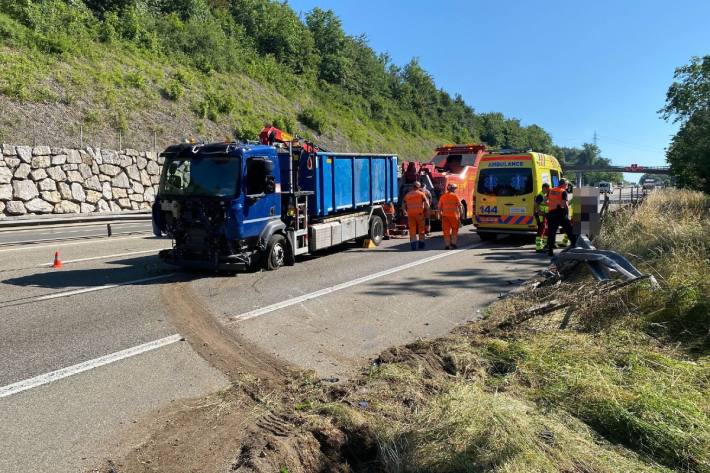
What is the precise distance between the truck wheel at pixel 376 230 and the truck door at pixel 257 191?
4.53m

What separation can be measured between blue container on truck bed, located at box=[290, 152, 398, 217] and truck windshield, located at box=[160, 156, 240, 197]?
2.19 metres

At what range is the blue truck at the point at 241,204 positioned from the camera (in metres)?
9.27

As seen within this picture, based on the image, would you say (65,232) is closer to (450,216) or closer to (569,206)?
(450,216)

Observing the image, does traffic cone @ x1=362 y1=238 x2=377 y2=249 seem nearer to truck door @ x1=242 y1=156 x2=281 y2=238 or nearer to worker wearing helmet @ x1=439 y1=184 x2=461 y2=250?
worker wearing helmet @ x1=439 y1=184 x2=461 y2=250

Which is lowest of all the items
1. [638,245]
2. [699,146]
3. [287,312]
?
[287,312]

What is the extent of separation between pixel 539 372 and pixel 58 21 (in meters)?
27.5

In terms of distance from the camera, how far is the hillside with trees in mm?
21766

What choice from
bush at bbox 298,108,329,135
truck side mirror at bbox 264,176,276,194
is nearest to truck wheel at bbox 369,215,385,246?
truck side mirror at bbox 264,176,276,194

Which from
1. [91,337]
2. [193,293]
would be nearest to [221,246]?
[193,293]

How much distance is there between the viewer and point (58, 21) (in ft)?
Answer: 81.8

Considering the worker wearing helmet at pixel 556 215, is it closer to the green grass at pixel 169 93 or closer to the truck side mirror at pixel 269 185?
the truck side mirror at pixel 269 185

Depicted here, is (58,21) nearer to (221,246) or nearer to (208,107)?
(208,107)

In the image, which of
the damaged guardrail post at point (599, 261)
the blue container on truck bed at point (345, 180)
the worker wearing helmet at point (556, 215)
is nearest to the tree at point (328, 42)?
the blue container on truck bed at point (345, 180)

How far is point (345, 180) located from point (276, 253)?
122 inches
